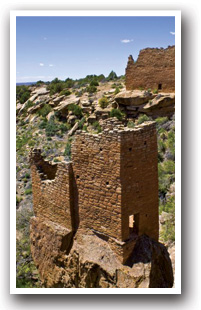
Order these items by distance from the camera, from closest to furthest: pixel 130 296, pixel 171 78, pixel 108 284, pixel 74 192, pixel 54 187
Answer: pixel 130 296 → pixel 108 284 → pixel 74 192 → pixel 54 187 → pixel 171 78

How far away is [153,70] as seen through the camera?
23984 mm

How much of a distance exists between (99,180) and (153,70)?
1868cm

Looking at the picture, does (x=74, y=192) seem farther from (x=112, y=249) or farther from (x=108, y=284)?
(x=108, y=284)

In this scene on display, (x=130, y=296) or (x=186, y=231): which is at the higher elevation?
(x=186, y=231)

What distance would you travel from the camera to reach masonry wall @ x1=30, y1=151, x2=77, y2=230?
7703 millimetres

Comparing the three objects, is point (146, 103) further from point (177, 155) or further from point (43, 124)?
point (177, 155)

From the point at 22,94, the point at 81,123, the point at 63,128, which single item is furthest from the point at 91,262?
the point at 22,94

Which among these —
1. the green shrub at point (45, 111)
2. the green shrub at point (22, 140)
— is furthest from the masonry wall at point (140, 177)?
the green shrub at point (45, 111)

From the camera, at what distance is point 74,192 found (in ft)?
25.3

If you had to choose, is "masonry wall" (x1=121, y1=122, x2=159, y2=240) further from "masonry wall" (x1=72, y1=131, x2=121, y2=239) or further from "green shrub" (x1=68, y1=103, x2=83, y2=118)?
"green shrub" (x1=68, y1=103, x2=83, y2=118)

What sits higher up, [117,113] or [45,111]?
[45,111]

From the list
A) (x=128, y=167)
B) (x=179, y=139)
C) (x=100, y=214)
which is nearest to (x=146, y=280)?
(x=100, y=214)

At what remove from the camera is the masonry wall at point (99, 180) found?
6.76 m
